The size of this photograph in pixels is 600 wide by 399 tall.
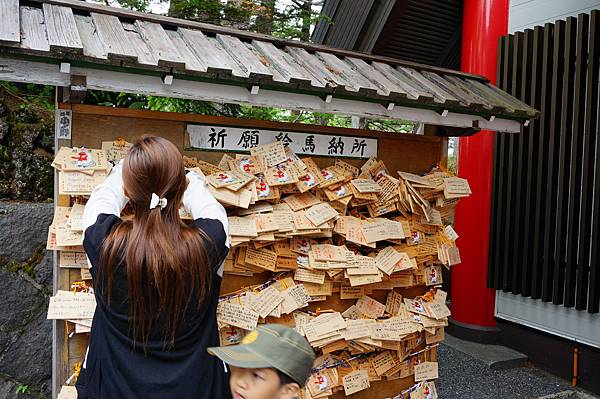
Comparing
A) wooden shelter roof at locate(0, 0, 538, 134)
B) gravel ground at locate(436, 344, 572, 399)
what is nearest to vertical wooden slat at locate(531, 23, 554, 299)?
gravel ground at locate(436, 344, 572, 399)

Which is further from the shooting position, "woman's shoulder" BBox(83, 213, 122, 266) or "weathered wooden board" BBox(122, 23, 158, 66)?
"weathered wooden board" BBox(122, 23, 158, 66)

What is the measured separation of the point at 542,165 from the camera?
643 centimetres

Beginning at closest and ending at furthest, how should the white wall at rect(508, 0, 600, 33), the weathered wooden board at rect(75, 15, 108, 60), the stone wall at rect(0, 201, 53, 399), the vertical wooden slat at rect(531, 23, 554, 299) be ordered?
1. the weathered wooden board at rect(75, 15, 108, 60)
2. the stone wall at rect(0, 201, 53, 399)
3. the white wall at rect(508, 0, 600, 33)
4. the vertical wooden slat at rect(531, 23, 554, 299)

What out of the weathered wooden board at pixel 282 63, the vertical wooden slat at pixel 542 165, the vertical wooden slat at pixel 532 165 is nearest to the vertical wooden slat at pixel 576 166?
the vertical wooden slat at pixel 542 165

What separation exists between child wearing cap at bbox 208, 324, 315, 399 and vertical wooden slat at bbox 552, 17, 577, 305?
5.36 meters

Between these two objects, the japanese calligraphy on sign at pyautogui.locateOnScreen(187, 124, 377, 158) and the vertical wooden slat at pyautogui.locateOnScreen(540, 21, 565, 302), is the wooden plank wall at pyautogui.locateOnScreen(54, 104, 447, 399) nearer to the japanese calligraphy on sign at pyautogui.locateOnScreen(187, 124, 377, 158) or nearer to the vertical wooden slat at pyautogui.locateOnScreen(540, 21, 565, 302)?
the japanese calligraphy on sign at pyautogui.locateOnScreen(187, 124, 377, 158)

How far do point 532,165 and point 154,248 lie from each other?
5.93 m

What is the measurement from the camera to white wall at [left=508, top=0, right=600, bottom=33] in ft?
20.3

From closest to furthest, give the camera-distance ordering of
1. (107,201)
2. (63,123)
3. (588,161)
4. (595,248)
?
1. (107,201)
2. (63,123)
3. (595,248)
4. (588,161)

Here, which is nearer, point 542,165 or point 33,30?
point 33,30

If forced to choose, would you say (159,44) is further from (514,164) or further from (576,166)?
(514,164)

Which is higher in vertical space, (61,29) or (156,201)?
(61,29)

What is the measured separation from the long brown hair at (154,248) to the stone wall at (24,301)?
241cm

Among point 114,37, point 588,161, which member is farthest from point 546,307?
point 114,37
